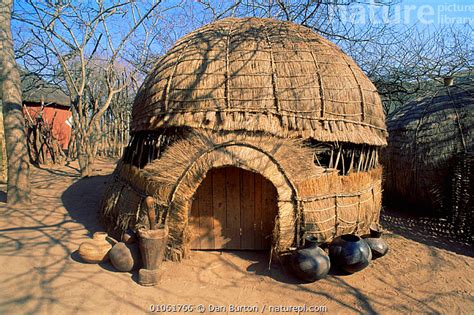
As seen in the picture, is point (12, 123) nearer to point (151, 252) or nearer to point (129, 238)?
point (129, 238)

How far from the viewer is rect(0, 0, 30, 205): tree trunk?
25.3ft

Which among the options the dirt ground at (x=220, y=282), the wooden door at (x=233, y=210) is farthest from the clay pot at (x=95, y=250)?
the wooden door at (x=233, y=210)

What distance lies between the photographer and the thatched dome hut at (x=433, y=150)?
7234mm

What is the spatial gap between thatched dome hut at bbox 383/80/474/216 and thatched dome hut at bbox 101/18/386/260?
240cm

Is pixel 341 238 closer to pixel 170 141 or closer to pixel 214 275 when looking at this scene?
pixel 214 275

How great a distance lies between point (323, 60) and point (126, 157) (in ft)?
14.9

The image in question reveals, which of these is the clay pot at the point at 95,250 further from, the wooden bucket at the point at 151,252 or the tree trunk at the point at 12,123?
the tree trunk at the point at 12,123

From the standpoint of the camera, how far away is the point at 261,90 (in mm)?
5172

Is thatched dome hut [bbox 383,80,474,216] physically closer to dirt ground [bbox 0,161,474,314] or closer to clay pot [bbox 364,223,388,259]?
dirt ground [bbox 0,161,474,314]

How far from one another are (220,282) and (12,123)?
6909 mm

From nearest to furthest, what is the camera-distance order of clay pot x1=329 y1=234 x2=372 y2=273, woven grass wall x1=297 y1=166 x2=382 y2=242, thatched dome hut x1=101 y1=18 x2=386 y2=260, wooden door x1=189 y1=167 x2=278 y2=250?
clay pot x1=329 y1=234 x2=372 y2=273
thatched dome hut x1=101 y1=18 x2=386 y2=260
woven grass wall x1=297 y1=166 x2=382 y2=242
wooden door x1=189 y1=167 x2=278 y2=250

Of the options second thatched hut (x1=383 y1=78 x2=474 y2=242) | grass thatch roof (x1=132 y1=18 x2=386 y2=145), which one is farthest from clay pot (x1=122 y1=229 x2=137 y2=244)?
second thatched hut (x1=383 y1=78 x2=474 y2=242)

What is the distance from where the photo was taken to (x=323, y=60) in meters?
5.83

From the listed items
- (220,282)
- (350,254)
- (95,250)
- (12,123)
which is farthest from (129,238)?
(12,123)
